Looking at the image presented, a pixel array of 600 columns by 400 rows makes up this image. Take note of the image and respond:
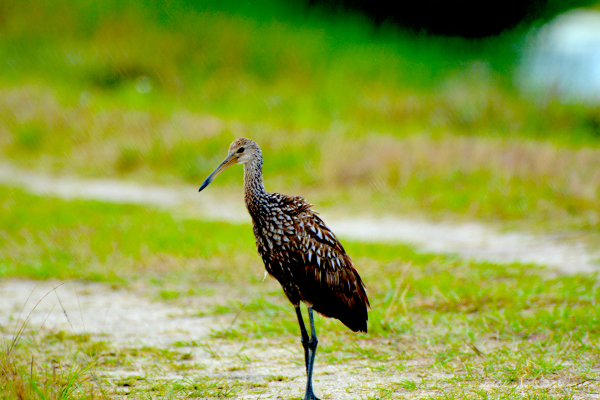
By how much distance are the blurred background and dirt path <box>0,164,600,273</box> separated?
19.7 inches

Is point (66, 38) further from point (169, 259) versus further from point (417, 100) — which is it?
point (169, 259)

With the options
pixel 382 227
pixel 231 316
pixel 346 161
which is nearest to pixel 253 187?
pixel 231 316

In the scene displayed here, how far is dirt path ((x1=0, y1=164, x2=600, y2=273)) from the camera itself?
7.61 metres

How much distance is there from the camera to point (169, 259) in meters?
7.49

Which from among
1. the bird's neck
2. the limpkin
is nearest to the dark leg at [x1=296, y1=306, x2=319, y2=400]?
the limpkin

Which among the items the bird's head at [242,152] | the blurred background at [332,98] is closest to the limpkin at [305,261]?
the bird's head at [242,152]

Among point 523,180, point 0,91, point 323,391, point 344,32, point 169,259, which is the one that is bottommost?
point 323,391

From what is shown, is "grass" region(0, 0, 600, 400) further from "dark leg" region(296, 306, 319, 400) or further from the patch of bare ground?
"dark leg" region(296, 306, 319, 400)

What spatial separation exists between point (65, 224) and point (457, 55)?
37.3ft

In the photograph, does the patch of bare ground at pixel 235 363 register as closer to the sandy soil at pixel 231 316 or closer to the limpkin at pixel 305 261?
the sandy soil at pixel 231 316

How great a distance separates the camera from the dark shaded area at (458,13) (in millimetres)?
16500

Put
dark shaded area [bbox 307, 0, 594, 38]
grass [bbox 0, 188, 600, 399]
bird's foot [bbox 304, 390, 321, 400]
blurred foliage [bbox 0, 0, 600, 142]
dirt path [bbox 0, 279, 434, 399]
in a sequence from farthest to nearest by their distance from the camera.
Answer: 1. dark shaded area [bbox 307, 0, 594, 38]
2. blurred foliage [bbox 0, 0, 600, 142]
3. dirt path [bbox 0, 279, 434, 399]
4. grass [bbox 0, 188, 600, 399]
5. bird's foot [bbox 304, 390, 321, 400]

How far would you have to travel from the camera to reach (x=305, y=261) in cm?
404

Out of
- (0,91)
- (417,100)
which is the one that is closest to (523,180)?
(417,100)
